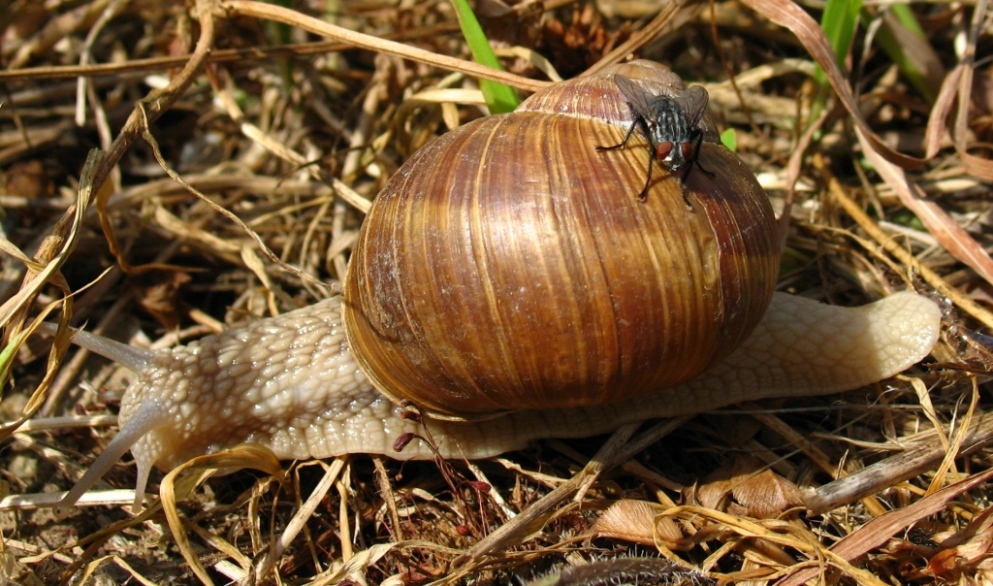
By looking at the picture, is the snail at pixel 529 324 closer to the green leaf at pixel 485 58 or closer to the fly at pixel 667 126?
the fly at pixel 667 126

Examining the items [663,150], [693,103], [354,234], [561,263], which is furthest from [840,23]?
[354,234]

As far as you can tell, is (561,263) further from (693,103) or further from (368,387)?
(368,387)

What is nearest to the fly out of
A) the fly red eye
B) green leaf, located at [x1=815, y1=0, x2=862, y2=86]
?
the fly red eye

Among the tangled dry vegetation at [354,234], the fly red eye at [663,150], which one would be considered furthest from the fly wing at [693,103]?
the tangled dry vegetation at [354,234]

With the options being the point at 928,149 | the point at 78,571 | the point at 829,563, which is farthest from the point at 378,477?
the point at 928,149

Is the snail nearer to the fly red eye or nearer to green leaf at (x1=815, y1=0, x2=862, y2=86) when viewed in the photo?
the fly red eye
